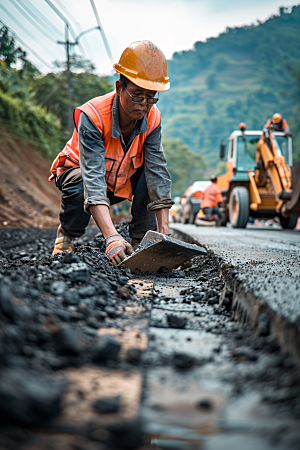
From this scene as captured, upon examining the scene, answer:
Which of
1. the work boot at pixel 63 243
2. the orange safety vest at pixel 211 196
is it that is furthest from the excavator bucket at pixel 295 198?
the work boot at pixel 63 243


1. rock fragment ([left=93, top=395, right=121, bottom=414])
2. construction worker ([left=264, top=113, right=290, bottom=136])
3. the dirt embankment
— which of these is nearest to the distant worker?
construction worker ([left=264, top=113, right=290, bottom=136])

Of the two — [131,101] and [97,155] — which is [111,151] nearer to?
[97,155]

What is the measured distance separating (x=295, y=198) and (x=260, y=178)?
2.57 meters

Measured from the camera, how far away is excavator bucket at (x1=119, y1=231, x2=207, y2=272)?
243 cm

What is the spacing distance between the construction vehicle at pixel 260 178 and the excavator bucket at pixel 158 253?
6118mm

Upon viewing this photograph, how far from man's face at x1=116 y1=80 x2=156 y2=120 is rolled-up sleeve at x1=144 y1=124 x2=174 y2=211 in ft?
1.37

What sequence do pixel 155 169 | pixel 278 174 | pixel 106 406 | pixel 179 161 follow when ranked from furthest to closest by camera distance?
1. pixel 179 161
2. pixel 278 174
3. pixel 155 169
4. pixel 106 406

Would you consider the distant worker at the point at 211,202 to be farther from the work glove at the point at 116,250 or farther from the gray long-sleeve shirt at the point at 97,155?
the work glove at the point at 116,250

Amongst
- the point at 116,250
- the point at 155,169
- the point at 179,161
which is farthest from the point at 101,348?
the point at 179,161

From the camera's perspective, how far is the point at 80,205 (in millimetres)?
3287

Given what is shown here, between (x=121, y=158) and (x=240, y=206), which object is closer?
(x=121, y=158)

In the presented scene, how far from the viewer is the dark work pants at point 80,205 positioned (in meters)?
3.21

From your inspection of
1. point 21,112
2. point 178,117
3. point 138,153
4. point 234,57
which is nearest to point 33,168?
point 21,112

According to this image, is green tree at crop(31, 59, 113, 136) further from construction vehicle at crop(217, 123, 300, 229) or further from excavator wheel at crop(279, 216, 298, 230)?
excavator wheel at crop(279, 216, 298, 230)
